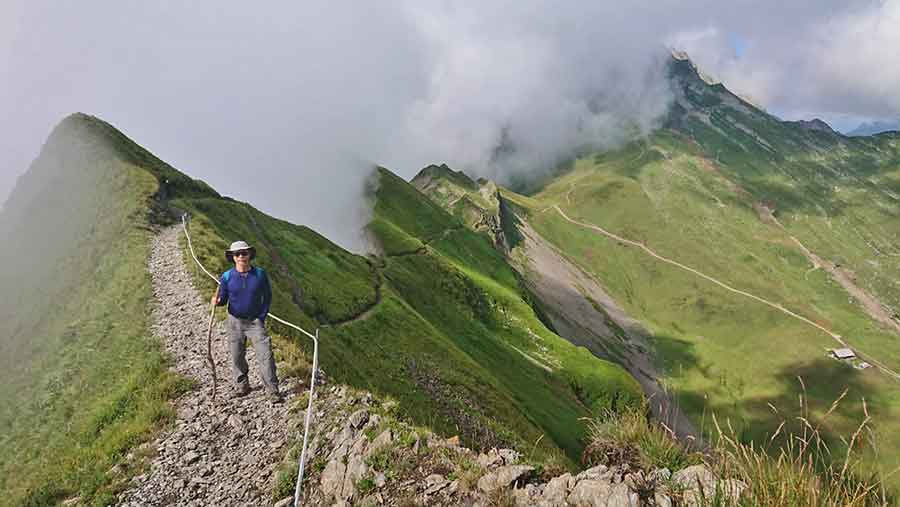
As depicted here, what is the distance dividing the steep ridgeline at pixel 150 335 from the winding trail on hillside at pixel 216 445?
831mm

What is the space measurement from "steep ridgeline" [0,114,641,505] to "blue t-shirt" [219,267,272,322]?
437 cm

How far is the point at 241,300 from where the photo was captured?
17922mm

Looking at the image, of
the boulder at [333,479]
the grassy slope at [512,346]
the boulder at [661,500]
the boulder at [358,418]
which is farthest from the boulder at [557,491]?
the grassy slope at [512,346]

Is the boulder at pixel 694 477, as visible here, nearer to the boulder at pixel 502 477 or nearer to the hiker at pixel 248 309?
the boulder at pixel 502 477

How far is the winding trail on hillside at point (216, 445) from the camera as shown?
14.9m

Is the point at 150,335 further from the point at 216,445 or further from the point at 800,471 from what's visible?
the point at 800,471

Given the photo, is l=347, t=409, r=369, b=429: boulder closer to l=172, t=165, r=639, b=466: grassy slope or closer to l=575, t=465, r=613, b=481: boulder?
l=172, t=165, r=639, b=466: grassy slope

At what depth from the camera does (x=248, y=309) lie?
18.1 metres

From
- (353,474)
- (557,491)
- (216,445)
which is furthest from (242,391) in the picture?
(557,491)

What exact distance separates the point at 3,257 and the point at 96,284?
40142 mm

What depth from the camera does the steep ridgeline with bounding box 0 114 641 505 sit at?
2083 centimetres

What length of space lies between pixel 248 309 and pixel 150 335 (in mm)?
12574

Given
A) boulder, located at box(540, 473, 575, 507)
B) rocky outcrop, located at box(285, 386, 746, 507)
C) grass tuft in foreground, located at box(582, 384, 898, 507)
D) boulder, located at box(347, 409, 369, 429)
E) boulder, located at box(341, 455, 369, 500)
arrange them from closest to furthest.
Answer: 1. grass tuft in foreground, located at box(582, 384, 898, 507)
2. rocky outcrop, located at box(285, 386, 746, 507)
3. boulder, located at box(540, 473, 575, 507)
4. boulder, located at box(341, 455, 369, 500)
5. boulder, located at box(347, 409, 369, 429)

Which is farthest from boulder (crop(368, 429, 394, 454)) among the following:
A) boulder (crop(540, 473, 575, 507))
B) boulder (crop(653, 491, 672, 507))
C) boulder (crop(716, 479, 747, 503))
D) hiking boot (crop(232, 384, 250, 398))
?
boulder (crop(716, 479, 747, 503))
